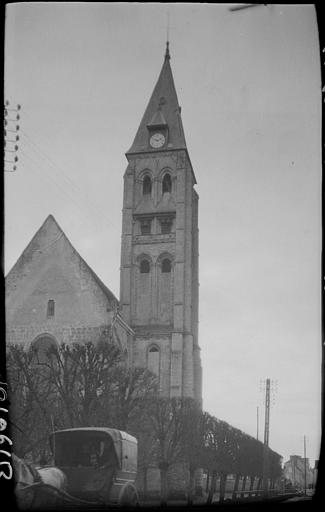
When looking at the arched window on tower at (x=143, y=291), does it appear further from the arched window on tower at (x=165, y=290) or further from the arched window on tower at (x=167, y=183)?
the arched window on tower at (x=167, y=183)

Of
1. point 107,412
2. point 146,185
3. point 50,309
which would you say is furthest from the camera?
point 146,185

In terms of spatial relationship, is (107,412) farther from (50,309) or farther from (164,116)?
(164,116)

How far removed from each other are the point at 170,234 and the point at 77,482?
41.8 m

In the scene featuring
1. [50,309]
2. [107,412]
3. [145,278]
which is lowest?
[107,412]

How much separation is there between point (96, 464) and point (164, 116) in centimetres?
4795

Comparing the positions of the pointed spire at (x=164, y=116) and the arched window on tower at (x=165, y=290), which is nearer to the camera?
the arched window on tower at (x=165, y=290)

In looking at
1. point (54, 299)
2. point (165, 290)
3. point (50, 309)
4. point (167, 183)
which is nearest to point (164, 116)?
point (167, 183)

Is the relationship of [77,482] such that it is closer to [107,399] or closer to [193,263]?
[107,399]

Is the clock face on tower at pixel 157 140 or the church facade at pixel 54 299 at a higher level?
the clock face on tower at pixel 157 140

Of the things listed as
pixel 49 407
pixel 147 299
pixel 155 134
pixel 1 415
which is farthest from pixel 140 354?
pixel 1 415

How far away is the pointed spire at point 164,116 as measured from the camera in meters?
57.5

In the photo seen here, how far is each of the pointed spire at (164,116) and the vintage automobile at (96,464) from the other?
44.5 m

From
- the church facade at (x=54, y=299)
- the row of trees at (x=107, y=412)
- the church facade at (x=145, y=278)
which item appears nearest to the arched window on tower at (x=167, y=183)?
the church facade at (x=145, y=278)

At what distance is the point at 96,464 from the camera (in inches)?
522
